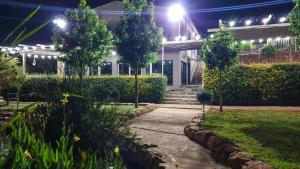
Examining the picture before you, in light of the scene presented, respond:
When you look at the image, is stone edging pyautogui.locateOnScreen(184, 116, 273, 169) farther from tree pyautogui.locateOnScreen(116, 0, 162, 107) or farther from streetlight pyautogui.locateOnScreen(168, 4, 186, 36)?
streetlight pyautogui.locateOnScreen(168, 4, 186, 36)

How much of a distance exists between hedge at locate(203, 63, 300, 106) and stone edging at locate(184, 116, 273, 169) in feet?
31.0

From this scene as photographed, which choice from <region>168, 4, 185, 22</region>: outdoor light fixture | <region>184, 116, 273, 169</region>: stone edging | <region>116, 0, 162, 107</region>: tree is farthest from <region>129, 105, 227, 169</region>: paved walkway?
<region>168, 4, 185, 22</region>: outdoor light fixture

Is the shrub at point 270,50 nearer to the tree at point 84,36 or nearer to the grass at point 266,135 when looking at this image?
the grass at point 266,135

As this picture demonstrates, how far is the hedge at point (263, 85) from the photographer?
17.1 metres

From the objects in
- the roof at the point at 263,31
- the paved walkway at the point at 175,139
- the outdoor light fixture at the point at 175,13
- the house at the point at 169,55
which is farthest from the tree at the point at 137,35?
the outdoor light fixture at the point at 175,13

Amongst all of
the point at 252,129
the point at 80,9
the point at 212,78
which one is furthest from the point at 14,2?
the point at 252,129

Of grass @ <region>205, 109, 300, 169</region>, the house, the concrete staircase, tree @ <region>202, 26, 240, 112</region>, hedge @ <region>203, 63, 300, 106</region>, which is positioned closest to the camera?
grass @ <region>205, 109, 300, 169</region>

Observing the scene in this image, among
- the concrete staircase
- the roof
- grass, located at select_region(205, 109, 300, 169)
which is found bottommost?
grass, located at select_region(205, 109, 300, 169)

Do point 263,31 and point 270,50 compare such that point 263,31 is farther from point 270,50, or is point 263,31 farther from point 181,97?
point 181,97

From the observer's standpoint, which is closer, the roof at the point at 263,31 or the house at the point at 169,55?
the roof at the point at 263,31

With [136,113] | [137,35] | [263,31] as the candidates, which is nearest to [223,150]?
[136,113]

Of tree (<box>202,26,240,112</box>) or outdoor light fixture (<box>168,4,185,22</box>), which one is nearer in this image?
tree (<box>202,26,240,112</box>)

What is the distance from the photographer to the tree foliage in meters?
17.9

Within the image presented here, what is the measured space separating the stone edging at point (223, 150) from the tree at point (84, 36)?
34.3 feet
